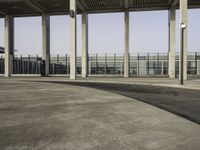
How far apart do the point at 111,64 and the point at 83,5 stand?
33.3ft

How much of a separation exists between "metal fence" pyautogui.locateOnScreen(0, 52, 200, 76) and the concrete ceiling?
6856 millimetres

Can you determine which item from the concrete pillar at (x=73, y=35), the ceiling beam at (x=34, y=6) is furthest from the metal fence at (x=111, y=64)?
the concrete pillar at (x=73, y=35)

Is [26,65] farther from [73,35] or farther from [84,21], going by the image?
[73,35]

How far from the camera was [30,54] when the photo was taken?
128ft

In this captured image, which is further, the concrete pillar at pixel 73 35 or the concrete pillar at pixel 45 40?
the concrete pillar at pixel 45 40

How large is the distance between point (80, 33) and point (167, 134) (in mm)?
30857

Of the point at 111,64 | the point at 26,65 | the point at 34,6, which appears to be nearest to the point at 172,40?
the point at 111,64

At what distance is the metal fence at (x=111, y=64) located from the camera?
36.2m

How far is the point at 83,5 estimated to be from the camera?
3206 cm

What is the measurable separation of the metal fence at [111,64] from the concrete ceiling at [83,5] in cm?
686

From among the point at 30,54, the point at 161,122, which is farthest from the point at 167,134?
the point at 30,54

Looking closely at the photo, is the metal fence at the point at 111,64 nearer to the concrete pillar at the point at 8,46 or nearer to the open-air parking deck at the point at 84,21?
the open-air parking deck at the point at 84,21

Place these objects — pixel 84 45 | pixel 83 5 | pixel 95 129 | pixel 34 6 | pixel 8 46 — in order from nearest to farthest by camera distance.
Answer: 1. pixel 95 129
2. pixel 83 5
3. pixel 34 6
4. pixel 84 45
5. pixel 8 46

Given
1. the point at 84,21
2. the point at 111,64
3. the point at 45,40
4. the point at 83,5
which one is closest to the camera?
the point at 83,5
